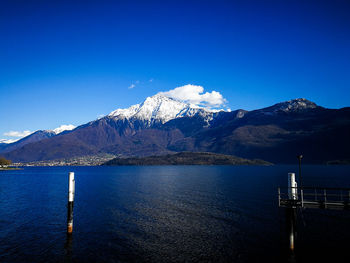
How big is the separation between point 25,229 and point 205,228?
30.5 meters

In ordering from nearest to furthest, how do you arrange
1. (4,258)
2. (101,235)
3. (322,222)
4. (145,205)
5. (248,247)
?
(4,258), (248,247), (101,235), (322,222), (145,205)

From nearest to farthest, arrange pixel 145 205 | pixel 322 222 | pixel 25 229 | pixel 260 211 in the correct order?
pixel 25 229
pixel 322 222
pixel 260 211
pixel 145 205

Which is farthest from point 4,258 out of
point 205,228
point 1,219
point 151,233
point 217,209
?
point 217,209

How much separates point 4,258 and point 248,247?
31099mm

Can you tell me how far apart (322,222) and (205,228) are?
22.2 meters

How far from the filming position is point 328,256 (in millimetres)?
32125

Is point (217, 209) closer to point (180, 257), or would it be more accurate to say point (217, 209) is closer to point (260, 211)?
point (260, 211)

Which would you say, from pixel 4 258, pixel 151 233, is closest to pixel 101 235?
pixel 151 233

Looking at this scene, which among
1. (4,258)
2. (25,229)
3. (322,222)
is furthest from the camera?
(322,222)

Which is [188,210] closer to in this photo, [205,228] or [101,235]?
[205,228]

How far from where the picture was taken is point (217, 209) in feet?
199

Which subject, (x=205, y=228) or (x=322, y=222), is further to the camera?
(x=322, y=222)

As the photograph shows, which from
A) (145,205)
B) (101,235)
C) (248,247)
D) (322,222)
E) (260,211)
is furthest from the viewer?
(145,205)

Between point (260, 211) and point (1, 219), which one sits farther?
point (260, 211)
